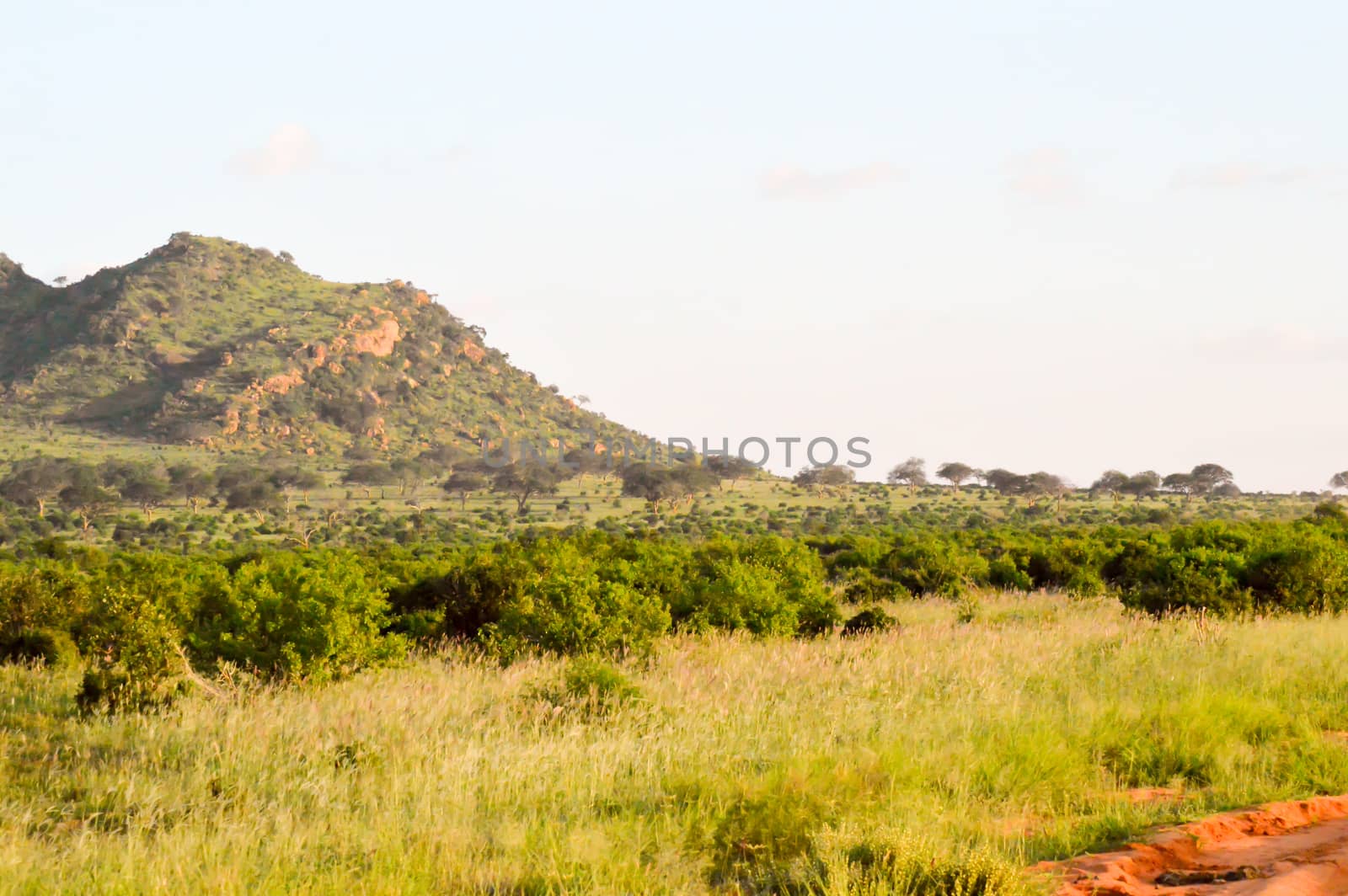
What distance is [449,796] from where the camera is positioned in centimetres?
702

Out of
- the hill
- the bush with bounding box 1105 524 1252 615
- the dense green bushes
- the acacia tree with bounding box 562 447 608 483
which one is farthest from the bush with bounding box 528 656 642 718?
the hill

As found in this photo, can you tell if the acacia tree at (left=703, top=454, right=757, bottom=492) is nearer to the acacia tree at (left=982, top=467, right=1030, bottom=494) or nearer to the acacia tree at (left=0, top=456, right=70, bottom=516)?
the acacia tree at (left=982, top=467, right=1030, bottom=494)

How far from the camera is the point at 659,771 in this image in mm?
7781

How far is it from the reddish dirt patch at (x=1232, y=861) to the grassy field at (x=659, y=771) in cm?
33

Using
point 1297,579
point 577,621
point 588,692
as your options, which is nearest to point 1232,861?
point 588,692

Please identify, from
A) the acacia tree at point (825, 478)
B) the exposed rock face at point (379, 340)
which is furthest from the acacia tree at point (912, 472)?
the exposed rock face at point (379, 340)

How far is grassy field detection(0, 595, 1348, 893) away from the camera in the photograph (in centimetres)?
591

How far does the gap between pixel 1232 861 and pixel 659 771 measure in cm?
349

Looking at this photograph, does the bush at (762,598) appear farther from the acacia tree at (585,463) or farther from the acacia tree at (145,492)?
the acacia tree at (585,463)

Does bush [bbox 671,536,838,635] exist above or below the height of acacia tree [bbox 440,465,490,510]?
below

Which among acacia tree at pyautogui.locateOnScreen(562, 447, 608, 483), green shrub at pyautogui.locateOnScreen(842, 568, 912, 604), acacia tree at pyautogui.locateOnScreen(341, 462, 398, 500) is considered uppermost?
acacia tree at pyautogui.locateOnScreen(562, 447, 608, 483)

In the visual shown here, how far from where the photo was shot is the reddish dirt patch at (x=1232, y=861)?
5.77m

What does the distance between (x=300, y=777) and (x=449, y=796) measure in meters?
1.30

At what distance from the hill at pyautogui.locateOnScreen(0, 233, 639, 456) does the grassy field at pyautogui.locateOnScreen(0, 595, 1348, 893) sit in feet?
375
